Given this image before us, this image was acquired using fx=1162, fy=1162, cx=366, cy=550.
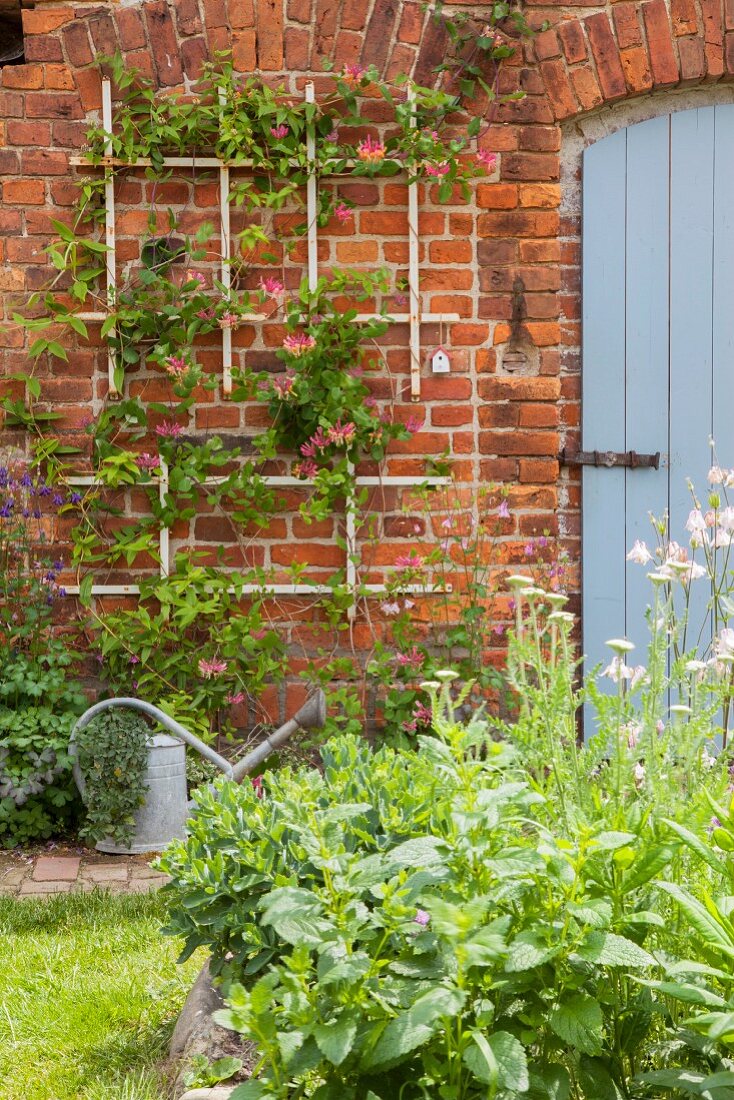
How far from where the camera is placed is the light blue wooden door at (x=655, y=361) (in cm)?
402

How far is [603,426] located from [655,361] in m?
0.29

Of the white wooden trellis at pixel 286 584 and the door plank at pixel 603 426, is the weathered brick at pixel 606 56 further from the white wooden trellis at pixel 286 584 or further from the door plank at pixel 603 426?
the white wooden trellis at pixel 286 584

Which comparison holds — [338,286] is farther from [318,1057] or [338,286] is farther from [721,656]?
[318,1057]

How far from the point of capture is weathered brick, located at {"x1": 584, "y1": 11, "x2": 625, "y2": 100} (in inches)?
155

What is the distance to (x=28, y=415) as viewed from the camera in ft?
12.6

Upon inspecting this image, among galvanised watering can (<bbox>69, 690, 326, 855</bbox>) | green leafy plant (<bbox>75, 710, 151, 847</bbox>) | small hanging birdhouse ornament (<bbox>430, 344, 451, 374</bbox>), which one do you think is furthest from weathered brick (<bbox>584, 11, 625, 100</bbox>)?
green leafy plant (<bbox>75, 710, 151, 847</bbox>)

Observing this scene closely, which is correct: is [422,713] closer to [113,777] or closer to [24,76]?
[113,777]

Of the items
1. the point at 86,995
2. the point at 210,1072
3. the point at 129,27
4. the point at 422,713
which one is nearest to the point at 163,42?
the point at 129,27

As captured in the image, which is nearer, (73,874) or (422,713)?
(73,874)

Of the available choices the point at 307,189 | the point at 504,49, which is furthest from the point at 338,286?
the point at 504,49

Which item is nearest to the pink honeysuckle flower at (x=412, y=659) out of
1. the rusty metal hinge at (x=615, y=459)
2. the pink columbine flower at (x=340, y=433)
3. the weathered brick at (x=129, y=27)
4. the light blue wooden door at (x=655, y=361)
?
the light blue wooden door at (x=655, y=361)

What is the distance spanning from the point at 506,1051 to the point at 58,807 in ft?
8.95

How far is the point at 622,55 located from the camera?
3.94 metres

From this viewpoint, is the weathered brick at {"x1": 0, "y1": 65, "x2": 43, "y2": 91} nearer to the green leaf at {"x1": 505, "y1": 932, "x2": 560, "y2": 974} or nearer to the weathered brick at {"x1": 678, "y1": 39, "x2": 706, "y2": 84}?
the weathered brick at {"x1": 678, "y1": 39, "x2": 706, "y2": 84}
